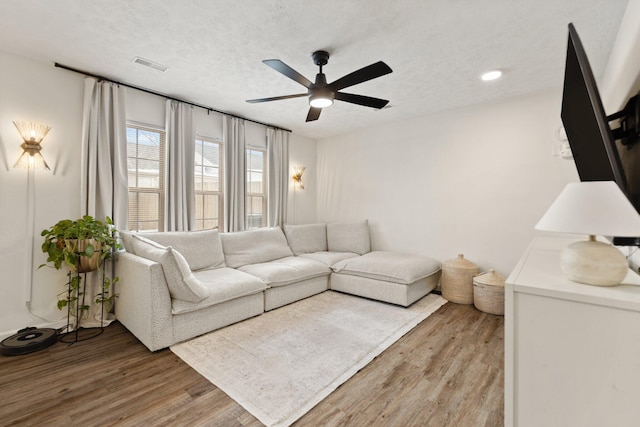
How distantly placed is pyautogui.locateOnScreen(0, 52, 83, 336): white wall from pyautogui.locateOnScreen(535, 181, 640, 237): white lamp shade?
395 centimetres

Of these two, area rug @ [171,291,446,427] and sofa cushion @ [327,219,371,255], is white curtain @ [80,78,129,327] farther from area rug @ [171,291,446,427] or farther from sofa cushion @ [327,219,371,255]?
sofa cushion @ [327,219,371,255]

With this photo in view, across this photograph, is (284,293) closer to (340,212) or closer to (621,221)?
(340,212)

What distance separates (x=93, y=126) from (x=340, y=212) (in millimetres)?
3833

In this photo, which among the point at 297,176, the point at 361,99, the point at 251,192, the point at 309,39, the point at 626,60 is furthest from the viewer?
the point at 297,176

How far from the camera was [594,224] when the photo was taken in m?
0.92

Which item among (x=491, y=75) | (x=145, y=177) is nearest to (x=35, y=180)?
(x=145, y=177)

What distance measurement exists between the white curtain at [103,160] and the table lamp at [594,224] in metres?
3.77

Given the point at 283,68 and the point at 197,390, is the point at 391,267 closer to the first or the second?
the point at 197,390

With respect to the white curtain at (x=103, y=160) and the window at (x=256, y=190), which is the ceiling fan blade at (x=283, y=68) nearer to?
the white curtain at (x=103, y=160)

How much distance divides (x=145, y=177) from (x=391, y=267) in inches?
131

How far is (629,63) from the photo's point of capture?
5.82ft

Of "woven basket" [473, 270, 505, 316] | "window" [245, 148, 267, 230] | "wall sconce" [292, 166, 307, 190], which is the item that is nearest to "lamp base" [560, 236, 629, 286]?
"woven basket" [473, 270, 505, 316]

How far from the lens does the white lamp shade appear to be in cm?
89

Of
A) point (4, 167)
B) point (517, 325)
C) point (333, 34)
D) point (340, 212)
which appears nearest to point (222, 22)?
point (333, 34)
